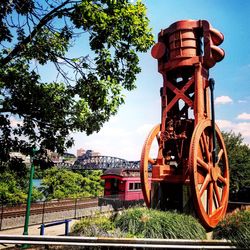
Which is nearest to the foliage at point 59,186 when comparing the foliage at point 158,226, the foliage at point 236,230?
the foliage at point 158,226

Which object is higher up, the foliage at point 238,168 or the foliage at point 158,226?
the foliage at point 238,168

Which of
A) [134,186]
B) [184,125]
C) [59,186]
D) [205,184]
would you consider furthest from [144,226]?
[59,186]

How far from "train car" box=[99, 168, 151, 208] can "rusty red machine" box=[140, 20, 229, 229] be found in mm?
12541

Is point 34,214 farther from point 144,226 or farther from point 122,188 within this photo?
point 144,226

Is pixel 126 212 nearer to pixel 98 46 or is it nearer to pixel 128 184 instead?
pixel 98 46

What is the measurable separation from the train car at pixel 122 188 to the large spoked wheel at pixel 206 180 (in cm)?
1293

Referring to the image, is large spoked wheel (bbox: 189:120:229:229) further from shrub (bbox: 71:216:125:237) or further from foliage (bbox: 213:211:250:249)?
shrub (bbox: 71:216:125:237)

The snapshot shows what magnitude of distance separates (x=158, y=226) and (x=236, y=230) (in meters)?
1.97

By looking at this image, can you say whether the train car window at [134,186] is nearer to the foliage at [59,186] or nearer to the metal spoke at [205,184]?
the foliage at [59,186]

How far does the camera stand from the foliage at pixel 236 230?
618 centimetres

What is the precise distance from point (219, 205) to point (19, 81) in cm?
927

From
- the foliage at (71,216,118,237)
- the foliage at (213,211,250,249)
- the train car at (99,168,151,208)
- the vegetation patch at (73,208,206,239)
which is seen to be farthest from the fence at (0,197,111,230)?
the foliage at (213,211,250,249)

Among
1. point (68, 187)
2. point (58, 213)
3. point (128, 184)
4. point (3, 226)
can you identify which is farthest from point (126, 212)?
point (68, 187)

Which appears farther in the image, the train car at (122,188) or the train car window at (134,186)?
the train car window at (134,186)
